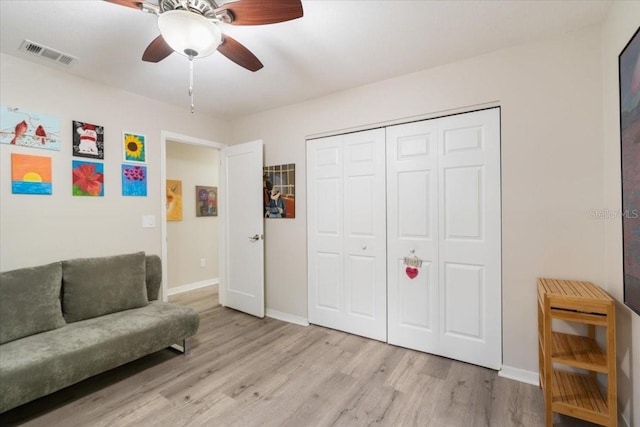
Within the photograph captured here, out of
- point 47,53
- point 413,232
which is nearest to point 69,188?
point 47,53

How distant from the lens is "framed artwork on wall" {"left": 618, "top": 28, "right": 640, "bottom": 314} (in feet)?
4.48

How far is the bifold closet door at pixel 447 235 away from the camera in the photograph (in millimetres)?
2264

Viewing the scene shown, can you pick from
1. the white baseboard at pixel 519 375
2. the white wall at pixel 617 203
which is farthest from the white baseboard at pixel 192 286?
the white wall at pixel 617 203

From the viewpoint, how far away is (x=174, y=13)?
138 centimetres

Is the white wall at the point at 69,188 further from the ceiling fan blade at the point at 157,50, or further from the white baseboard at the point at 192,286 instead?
the white baseboard at the point at 192,286

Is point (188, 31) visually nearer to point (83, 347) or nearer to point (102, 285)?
point (83, 347)

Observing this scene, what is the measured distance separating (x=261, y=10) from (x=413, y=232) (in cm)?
200

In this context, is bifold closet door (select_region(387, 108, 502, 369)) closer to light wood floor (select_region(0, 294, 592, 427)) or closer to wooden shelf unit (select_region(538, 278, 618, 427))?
light wood floor (select_region(0, 294, 592, 427))

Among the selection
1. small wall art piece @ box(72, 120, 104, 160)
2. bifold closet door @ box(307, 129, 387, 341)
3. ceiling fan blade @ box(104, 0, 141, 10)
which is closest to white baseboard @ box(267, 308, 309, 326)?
bifold closet door @ box(307, 129, 387, 341)

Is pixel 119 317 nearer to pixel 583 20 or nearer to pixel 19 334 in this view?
pixel 19 334

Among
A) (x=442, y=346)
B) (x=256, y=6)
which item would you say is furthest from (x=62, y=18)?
(x=442, y=346)

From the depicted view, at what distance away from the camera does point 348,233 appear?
2.97 meters

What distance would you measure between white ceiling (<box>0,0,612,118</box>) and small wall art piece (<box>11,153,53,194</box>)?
2.59ft

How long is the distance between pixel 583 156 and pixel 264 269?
3154 mm
